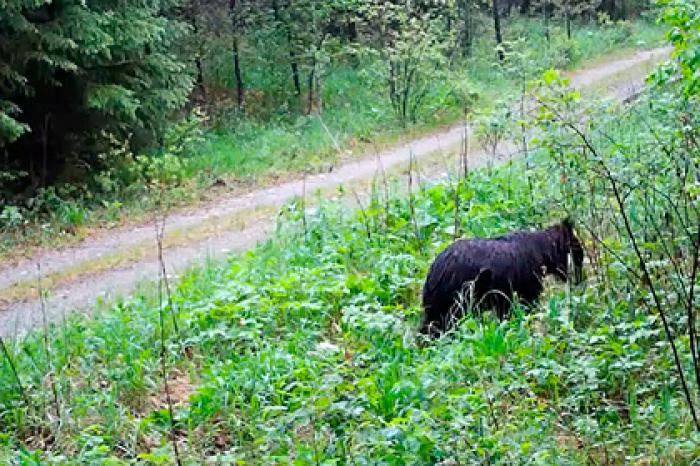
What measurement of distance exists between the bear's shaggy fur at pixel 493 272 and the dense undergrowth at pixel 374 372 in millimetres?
158

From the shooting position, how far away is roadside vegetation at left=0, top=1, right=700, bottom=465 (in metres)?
4.41

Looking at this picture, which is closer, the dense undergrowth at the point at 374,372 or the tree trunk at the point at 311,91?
the dense undergrowth at the point at 374,372

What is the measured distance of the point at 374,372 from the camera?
545 centimetres

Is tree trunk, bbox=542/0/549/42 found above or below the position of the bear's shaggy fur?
above

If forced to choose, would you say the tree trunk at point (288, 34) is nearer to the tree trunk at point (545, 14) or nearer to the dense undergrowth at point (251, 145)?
the dense undergrowth at point (251, 145)

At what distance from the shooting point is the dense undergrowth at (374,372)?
4.40 metres

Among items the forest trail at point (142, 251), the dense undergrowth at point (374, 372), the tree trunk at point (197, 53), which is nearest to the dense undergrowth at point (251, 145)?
the forest trail at point (142, 251)

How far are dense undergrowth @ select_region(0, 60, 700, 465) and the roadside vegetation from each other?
0.01 meters

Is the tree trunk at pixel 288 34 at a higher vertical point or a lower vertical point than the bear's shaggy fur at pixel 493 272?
higher

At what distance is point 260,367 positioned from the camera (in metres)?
5.61

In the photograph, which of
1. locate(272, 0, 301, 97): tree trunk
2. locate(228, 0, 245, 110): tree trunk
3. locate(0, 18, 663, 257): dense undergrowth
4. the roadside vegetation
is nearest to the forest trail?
locate(0, 18, 663, 257): dense undergrowth

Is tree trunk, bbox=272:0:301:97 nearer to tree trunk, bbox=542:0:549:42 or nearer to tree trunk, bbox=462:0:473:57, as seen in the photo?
tree trunk, bbox=462:0:473:57

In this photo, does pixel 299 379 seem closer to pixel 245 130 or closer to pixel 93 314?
pixel 93 314

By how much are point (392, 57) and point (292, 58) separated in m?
2.62
